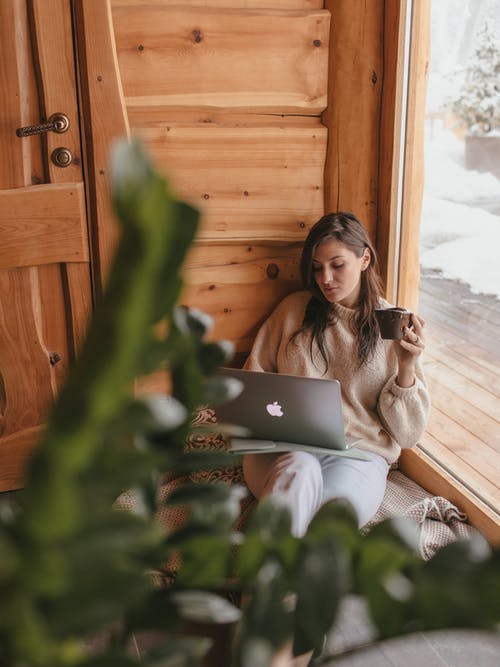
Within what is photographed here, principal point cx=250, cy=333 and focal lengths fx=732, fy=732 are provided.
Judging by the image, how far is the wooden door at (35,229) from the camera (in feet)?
7.68

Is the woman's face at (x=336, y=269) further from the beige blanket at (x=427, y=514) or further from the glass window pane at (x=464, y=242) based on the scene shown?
the beige blanket at (x=427, y=514)

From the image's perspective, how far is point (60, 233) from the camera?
249 centimetres

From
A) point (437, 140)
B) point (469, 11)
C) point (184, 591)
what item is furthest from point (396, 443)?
point (184, 591)

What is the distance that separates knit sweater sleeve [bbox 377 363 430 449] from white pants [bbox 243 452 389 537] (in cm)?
12

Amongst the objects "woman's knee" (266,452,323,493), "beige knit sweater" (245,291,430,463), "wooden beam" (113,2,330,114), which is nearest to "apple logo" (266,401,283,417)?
"woman's knee" (266,452,323,493)

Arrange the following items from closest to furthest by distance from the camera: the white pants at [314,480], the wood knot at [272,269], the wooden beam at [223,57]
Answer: the white pants at [314,480]
the wooden beam at [223,57]
the wood knot at [272,269]

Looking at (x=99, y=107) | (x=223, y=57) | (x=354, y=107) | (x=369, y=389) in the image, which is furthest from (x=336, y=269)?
(x=99, y=107)

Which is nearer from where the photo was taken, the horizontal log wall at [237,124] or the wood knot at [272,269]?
the horizontal log wall at [237,124]

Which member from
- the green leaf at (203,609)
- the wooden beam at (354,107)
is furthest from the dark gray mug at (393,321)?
the green leaf at (203,609)

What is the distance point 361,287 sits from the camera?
2.57 meters

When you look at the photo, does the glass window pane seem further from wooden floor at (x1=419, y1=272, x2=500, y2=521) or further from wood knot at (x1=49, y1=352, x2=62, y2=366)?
wood knot at (x1=49, y1=352, x2=62, y2=366)

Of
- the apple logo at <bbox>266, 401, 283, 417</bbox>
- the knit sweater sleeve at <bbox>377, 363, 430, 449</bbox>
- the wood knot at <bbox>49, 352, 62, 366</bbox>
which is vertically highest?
the wood knot at <bbox>49, 352, 62, 366</bbox>

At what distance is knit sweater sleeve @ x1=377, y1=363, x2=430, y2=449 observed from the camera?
2404 mm

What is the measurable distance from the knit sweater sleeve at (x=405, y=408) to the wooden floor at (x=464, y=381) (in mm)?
276
